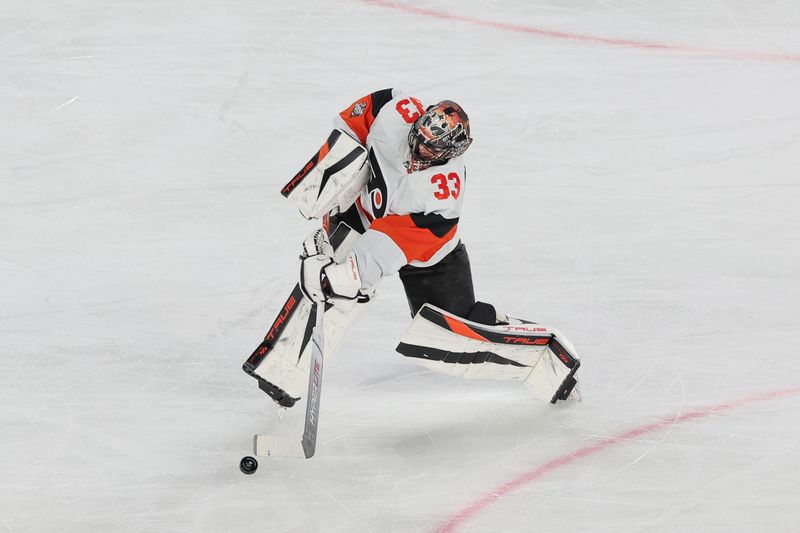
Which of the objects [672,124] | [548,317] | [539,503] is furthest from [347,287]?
[672,124]

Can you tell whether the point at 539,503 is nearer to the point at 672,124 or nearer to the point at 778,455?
the point at 778,455

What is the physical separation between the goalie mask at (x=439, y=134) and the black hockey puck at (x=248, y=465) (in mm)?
1169

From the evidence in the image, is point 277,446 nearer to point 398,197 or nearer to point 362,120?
point 398,197

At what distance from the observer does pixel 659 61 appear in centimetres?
603

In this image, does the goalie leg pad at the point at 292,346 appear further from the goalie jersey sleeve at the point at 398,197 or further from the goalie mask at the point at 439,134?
the goalie mask at the point at 439,134

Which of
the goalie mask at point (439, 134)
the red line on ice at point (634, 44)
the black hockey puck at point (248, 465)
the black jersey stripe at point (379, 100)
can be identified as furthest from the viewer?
the red line on ice at point (634, 44)

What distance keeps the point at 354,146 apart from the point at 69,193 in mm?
1971

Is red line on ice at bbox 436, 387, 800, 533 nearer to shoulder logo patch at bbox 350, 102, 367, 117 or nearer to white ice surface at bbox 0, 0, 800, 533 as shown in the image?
white ice surface at bbox 0, 0, 800, 533

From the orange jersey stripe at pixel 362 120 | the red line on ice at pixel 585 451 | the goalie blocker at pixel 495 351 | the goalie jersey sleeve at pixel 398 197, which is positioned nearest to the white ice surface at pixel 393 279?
the red line on ice at pixel 585 451

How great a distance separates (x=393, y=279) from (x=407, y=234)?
1.22 m

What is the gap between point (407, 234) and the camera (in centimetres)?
352

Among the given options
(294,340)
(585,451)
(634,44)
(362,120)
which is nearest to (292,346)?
(294,340)

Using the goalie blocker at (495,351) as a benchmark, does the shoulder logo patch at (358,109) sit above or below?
above

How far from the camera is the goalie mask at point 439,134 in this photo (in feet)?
11.3
